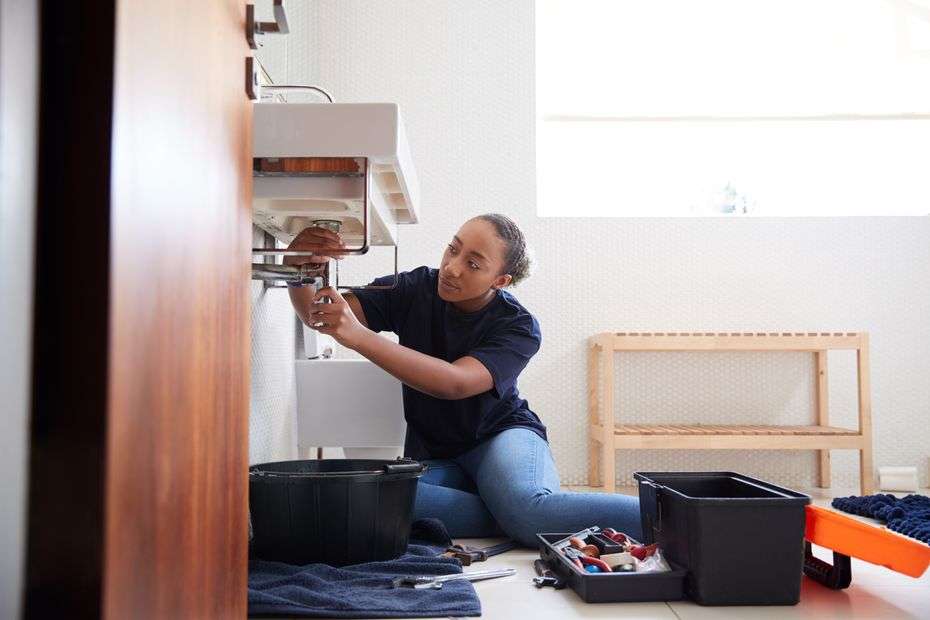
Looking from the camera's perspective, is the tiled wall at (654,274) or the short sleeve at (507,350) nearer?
the short sleeve at (507,350)

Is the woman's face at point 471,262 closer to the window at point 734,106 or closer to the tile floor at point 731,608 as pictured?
the tile floor at point 731,608

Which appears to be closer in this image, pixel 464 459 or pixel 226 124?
pixel 226 124

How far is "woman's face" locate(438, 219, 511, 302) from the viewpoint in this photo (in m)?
2.19

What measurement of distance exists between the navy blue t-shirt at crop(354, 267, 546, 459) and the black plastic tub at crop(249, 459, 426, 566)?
1.79 feet

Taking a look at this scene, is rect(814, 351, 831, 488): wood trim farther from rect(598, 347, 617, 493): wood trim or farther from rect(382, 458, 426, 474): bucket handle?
rect(382, 458, 426, 474): bucket handle

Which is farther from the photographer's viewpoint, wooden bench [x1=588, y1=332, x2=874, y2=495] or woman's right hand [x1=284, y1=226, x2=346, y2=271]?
wooden bench [x1=588, y1=332, x2=874, y2=495]

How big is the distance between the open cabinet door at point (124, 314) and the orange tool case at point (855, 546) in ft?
3.77

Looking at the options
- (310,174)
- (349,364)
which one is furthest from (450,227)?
(310,174)

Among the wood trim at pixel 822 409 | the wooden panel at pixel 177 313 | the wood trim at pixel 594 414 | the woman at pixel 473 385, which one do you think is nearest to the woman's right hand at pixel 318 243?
the woman at pixel 473 385

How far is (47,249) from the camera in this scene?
0.57 meters

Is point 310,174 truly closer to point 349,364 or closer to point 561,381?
point 349,364

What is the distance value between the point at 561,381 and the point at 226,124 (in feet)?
9.09

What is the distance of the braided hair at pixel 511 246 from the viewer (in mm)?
2248

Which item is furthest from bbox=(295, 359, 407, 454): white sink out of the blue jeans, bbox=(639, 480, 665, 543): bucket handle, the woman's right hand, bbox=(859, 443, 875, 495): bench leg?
bbox=(859, 443, 875, 495): bench leg
